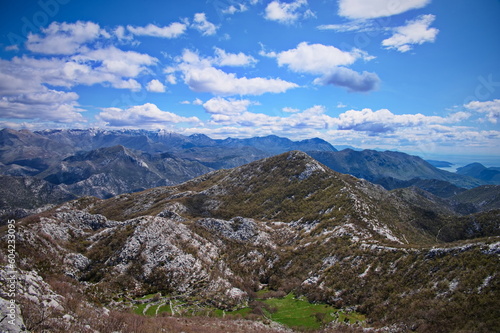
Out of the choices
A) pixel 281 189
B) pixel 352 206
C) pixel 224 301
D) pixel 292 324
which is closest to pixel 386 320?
pixel 292 324

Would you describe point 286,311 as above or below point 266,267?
above

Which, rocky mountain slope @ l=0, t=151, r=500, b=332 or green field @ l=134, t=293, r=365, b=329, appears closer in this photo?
rocky mountain slope @ l=0, t=151, r=500, b=332

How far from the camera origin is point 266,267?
60.6 meters

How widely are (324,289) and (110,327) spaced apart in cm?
3530

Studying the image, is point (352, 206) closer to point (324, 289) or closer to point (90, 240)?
point (324, 289)

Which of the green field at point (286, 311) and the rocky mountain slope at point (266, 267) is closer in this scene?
the rocky mountain slope at point (266, 267)

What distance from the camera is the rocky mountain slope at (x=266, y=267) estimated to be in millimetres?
29281

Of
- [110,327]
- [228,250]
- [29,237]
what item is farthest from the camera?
[228,250]

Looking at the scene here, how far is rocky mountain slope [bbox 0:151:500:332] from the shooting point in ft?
96.1

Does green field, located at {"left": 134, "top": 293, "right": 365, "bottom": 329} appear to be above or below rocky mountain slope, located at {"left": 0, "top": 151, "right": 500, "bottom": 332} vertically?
below

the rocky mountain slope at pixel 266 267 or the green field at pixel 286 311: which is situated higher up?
the rocky mountain slope at pixel 266 267

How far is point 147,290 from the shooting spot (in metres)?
45.3

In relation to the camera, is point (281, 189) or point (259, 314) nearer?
point (259, 314)

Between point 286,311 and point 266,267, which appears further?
point 266,267
